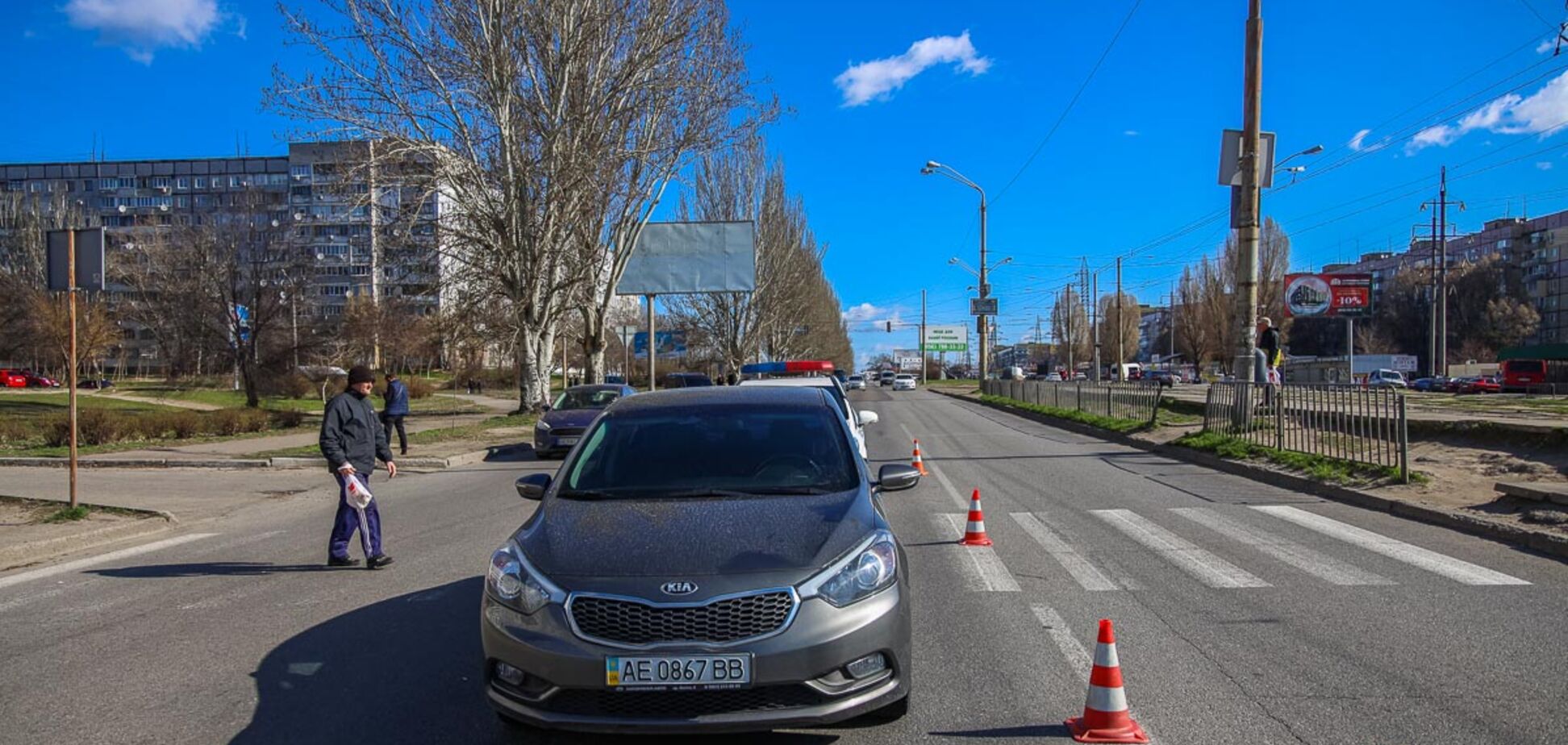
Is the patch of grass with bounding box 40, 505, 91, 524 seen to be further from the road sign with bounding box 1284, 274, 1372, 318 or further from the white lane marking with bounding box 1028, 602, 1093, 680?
the road sign with bounding box 1284, 274, 1372, 318

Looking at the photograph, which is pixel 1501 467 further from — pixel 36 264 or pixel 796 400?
pixel 36 264

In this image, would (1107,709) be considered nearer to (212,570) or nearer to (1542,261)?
(212,570)

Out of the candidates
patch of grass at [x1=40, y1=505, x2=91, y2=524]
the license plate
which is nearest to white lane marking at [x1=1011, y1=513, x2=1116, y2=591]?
the license plate

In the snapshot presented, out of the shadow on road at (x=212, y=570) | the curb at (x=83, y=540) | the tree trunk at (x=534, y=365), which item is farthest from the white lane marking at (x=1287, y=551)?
the tree trunk at (x=534, y=365)

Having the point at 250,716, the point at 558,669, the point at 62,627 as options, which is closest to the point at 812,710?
the point at 558,669

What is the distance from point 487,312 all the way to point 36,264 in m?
54.6

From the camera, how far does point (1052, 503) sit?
35.9 feet

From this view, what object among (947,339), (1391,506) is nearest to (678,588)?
(1391,506)

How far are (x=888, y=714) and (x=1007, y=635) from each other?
172cm

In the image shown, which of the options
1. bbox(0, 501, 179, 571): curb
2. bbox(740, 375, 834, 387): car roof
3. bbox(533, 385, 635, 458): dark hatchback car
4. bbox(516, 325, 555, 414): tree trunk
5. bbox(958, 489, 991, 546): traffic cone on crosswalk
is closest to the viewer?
bbox(958, 489, 991, 546): traffic cone on crosswalk

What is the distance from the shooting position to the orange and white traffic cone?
12.7ft

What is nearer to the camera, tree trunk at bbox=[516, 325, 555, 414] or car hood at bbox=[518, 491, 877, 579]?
car hood at bbox=[518, 491, 877, 579]

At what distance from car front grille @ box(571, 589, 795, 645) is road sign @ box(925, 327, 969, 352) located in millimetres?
107896

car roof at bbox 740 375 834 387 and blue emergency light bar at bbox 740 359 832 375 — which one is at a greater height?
blue emergency light bar at bbox 740 359 832 375
